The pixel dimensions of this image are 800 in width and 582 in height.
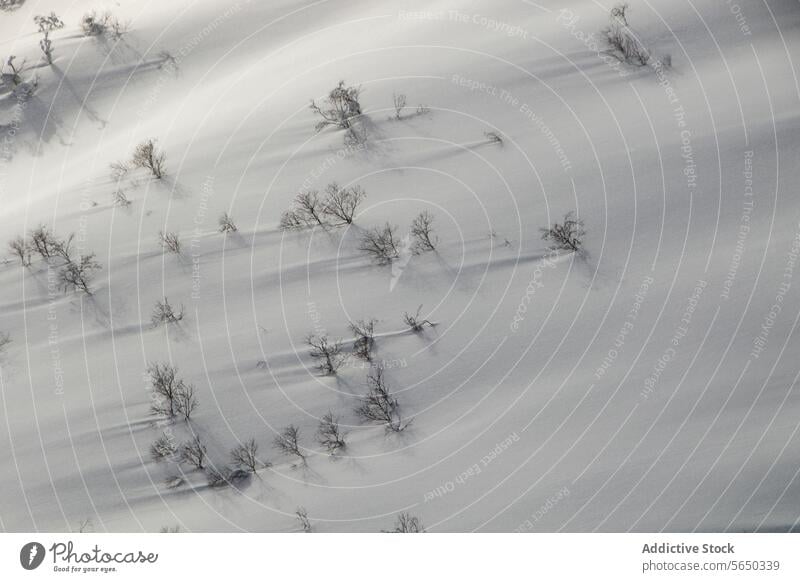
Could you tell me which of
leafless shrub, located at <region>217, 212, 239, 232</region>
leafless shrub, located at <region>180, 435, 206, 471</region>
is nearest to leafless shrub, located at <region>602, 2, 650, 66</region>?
leafless shrub, located at <region>217, 212, 239, 232</region>

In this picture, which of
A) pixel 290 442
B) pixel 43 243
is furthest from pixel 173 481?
pixel 43 243

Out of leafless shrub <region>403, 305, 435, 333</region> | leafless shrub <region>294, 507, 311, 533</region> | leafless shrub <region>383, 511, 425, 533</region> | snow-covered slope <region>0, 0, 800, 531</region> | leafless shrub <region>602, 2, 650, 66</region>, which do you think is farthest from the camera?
leafless shrub <region>602, 2, 650, 66</region>

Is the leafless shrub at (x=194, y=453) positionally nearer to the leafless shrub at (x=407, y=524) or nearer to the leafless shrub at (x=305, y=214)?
the leafless shrub at (x=407, y=524)

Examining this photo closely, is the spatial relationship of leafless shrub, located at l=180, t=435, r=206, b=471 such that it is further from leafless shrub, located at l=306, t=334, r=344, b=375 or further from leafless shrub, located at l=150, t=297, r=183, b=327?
leafless shrub, located at l=306, t=334, r=344, b=375
